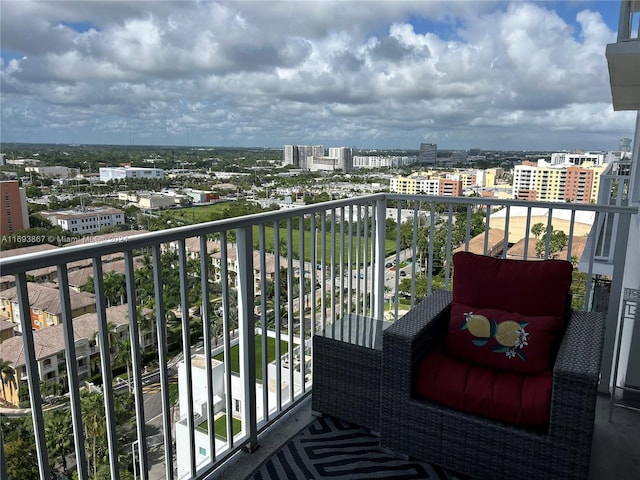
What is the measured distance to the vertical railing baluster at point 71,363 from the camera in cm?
143

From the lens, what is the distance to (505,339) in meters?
2.12

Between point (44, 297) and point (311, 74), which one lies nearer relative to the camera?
point (44, 297)

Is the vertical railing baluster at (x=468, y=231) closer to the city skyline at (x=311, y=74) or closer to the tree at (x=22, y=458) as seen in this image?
the city skyline at (x=311, y=74)

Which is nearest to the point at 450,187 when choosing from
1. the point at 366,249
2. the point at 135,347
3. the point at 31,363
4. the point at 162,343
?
the point at 366,249

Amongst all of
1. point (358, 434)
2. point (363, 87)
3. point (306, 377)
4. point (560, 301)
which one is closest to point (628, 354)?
point (560, 301)

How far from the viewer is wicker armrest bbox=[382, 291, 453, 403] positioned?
2.08 m

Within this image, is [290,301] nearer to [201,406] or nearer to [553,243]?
[201,406]

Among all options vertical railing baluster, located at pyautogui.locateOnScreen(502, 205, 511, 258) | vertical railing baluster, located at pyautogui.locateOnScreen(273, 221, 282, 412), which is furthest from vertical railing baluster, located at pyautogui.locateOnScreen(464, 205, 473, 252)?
vertical railing baluster, located at pyautogui.locateOnScreen(273, 221, 282, 412)

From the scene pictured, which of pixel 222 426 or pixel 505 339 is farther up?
pixel 505 339

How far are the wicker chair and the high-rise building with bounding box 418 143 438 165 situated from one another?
2939mm

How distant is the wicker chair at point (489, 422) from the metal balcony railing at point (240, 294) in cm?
68

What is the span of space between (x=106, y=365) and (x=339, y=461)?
1250mm

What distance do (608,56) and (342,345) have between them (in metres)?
2.33

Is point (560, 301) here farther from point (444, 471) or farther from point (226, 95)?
point (226, 95)
